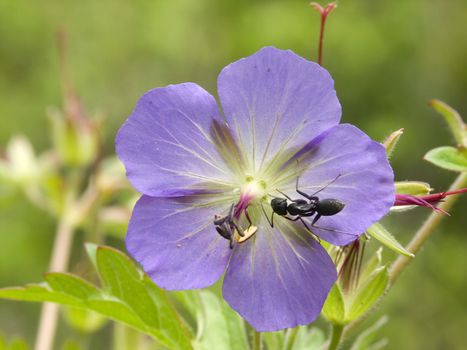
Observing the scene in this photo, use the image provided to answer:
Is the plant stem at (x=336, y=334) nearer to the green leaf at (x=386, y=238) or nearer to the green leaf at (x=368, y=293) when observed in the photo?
the green leaf at (x=368, y=293)

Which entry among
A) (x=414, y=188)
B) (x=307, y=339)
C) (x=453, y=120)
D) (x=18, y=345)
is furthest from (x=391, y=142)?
(x=18, y=345)

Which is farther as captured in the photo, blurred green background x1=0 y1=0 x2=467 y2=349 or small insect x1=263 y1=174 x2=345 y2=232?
blurred green background x1=0 y1=0 x2=467 y2=349

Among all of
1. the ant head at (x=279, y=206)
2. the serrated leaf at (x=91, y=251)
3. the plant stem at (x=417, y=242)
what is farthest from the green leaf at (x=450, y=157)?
the serrated leaf at (x=91, y=251)

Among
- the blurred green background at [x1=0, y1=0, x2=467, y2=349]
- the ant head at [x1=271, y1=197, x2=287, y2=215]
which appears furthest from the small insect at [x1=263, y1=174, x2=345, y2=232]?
the blurred green background at [x1=0, y1=0, x2=467, y2=349]

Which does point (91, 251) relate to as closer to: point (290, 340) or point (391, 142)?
point (290, 340)

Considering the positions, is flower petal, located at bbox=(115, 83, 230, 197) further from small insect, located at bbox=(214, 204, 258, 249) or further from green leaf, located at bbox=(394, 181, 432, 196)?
green leaf, located at bbox=(394, 181, 432, 196)

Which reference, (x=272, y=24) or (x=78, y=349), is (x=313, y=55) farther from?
(x=78, y=349)

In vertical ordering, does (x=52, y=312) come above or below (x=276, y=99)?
below
